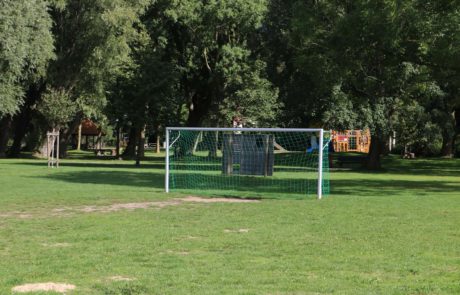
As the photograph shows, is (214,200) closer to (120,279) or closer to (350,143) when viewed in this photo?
(120,279)

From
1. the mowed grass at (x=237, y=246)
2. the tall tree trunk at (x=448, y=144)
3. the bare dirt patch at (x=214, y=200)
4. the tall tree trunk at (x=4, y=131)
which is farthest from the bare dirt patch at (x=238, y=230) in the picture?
the tall tree trunk at (x=448, y=144)

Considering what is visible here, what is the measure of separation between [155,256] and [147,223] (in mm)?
3775

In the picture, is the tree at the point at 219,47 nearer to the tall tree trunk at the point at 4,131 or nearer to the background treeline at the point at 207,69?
the background treeline at the point at 207,69

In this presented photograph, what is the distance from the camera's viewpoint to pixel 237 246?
10023 millimetres

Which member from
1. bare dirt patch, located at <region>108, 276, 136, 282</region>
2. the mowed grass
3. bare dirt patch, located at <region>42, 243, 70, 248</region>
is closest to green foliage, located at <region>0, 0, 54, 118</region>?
the mowed grass

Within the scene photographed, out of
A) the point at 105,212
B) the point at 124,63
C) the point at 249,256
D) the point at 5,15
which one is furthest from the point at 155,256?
the point at 124,63

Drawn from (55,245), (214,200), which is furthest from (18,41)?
(55,245)

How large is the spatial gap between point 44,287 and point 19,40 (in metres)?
24.6

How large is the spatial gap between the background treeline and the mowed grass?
47.2ft

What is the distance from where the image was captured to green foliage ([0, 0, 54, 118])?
28.3 metres

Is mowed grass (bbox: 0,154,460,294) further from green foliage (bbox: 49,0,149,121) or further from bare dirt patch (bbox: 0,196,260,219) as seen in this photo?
green foliage (bbox: 49,0,149,121)

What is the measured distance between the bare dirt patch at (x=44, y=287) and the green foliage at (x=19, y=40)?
905 inches

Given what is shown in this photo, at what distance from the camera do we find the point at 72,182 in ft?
79.3

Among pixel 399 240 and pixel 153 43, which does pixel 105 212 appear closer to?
pixel 399 240
